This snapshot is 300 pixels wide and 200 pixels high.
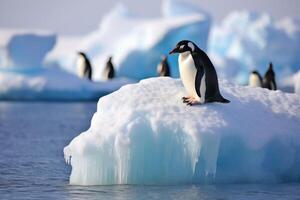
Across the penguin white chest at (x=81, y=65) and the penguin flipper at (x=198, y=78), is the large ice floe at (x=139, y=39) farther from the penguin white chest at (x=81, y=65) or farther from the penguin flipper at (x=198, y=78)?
the penguin flipper at (x=198, y=78)

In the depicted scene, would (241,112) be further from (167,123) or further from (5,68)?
(5,68)

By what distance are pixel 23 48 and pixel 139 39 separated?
11874 mm

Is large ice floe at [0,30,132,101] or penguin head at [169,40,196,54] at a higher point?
large ice floe at [0,30,132,101]

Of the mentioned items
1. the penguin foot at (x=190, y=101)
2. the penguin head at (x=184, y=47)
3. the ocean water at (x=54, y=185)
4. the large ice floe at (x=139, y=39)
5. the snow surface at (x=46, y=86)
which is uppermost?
the large ice floe at (x=139, y=39)

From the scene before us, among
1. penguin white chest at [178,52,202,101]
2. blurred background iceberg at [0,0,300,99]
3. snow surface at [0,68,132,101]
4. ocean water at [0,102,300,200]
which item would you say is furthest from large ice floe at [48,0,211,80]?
penguin white chest at [178,52,202,101]

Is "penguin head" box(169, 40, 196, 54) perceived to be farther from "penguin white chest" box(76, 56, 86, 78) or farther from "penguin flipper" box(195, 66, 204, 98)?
"penguin white chest" box(76, 56, 86, 78)

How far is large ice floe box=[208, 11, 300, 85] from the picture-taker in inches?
1829

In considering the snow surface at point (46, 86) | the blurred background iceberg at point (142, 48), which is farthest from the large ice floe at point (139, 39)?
the snow surface at point (46, 86)

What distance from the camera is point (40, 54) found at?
96.3 feet

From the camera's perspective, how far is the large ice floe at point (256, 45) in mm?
46469

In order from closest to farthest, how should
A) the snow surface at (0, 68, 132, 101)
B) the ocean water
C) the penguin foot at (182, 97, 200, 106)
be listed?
the ocean water
the penguin foot at (182, 97, 200, 106)
the snow surface at (0, 68, 132, 101)

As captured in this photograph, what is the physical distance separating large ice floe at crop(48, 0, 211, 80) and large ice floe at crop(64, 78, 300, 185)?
26.8 meters

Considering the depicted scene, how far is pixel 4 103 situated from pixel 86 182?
Answer: 19.3 m

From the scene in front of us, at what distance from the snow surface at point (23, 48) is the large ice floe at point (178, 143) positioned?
2069cm
